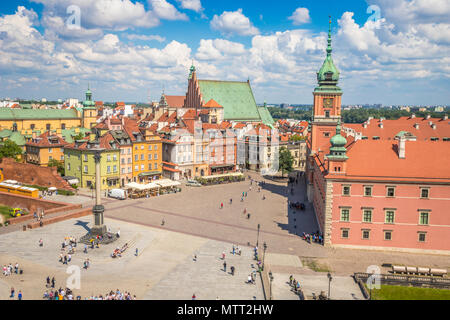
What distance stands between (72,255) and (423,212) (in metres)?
38.9

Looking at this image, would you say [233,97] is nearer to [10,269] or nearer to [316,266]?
[316,266]

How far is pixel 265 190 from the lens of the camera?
264ft

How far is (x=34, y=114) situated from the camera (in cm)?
12612

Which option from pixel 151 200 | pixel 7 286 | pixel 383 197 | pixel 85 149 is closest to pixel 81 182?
pixel 85 149

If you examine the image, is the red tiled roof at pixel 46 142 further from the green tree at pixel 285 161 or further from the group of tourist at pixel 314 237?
the group of tourist at pixel 314 237

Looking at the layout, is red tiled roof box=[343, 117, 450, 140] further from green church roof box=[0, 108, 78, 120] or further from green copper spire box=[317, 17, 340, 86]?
green church roof box=[0, 108, 78, 120]

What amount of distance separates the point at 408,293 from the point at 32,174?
67.2m

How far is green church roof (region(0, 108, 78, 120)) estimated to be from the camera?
119250 mm

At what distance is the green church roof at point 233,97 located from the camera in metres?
120

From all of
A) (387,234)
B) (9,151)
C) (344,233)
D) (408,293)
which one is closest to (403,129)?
(387,234)

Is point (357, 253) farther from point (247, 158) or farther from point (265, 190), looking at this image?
point (247, 158)

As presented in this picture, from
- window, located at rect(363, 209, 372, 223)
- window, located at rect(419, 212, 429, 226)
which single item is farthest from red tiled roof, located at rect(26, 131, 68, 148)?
window, located at rect(419, 212, 429, 226)

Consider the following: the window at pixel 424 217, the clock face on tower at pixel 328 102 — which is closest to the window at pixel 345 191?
the window at pixel 424 217

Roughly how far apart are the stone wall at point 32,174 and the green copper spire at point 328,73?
50.4m
